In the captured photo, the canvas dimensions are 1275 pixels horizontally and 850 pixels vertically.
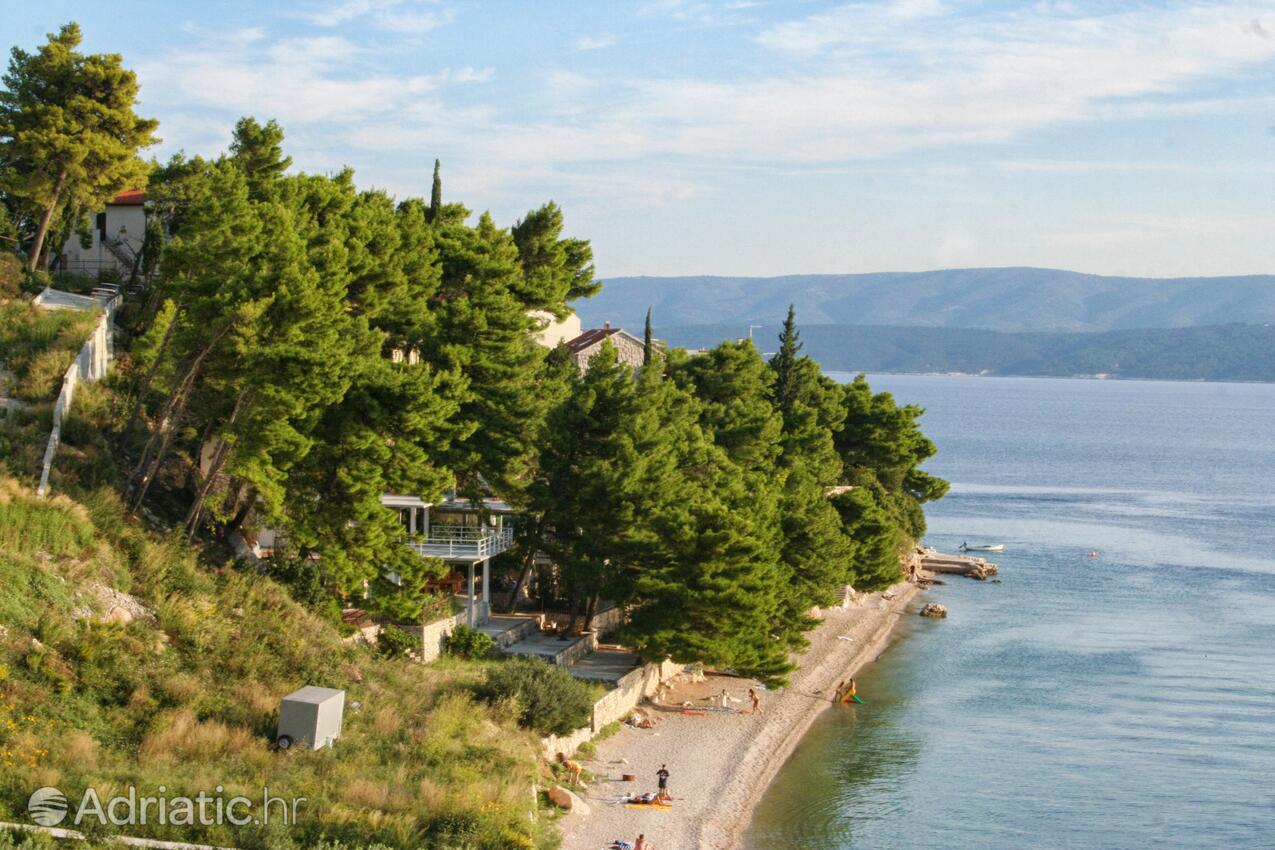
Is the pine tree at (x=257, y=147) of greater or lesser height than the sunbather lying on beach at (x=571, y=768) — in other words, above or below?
above

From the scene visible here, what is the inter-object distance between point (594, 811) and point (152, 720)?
10275 mm

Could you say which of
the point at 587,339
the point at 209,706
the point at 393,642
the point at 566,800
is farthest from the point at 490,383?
the point at 587,339

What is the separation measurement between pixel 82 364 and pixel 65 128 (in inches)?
447

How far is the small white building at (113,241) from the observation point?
44344 mm

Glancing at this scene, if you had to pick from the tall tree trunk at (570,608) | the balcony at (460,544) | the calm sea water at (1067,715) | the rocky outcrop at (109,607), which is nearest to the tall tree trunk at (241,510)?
the balcony at (460,544)

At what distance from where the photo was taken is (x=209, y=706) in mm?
23828

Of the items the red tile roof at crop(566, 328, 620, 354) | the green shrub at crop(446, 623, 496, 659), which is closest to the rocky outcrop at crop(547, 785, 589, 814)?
the green shrub at crop(446, 623, 496, 659)

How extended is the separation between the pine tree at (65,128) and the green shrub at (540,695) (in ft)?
73.9

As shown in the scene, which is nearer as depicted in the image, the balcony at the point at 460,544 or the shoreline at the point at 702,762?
the shoreline at the point at 702,762

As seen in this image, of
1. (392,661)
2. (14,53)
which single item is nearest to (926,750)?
(392,661)

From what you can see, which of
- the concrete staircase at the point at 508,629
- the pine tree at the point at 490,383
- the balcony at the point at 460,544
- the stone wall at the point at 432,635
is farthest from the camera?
the pine tree at the point at 490,383

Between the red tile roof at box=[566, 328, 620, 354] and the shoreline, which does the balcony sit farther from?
the red tile roof at box=[566, 328, 620, 354]

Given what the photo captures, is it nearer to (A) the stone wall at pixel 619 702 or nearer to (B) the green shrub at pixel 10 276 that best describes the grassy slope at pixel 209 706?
(A) the stone wall at pixel 619 702

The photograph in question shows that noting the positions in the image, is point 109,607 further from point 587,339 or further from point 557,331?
point 587,339
